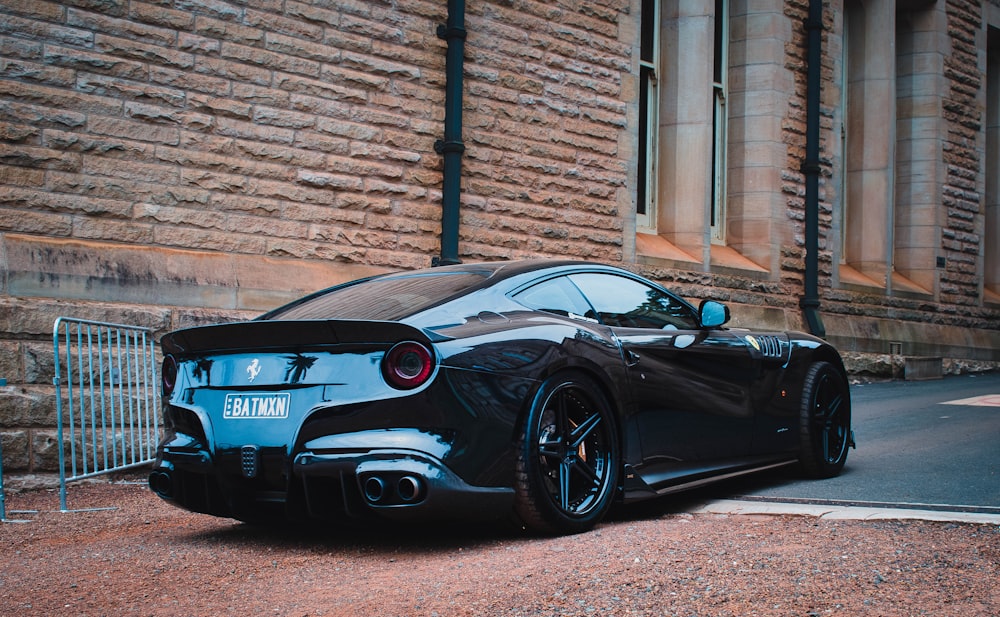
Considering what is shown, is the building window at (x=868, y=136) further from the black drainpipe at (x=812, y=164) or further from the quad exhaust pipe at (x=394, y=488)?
the quad exhaust pipe at (x=394, y=488)

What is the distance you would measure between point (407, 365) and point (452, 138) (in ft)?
22.9

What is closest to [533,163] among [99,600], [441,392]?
[441,392]

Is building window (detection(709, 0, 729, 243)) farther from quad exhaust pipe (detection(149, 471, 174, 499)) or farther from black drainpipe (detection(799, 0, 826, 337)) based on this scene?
quad exhaust pipe (detection(149, 471, 174, 499))

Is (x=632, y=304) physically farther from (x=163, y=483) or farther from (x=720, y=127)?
(x=720, y=127)

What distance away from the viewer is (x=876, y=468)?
6902 millimetres

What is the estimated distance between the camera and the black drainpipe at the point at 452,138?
36.0ft

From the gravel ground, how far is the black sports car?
25 centimetres

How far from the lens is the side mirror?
5941mm

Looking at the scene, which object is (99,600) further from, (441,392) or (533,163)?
(533,163)

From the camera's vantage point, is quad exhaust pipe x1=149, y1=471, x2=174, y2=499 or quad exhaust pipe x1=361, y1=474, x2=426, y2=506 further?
quad exhaust pipe x1=149, y1=471, x2=174, y2=499

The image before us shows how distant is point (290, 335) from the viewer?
450 cm

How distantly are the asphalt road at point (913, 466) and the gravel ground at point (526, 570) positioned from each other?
2.94 feet

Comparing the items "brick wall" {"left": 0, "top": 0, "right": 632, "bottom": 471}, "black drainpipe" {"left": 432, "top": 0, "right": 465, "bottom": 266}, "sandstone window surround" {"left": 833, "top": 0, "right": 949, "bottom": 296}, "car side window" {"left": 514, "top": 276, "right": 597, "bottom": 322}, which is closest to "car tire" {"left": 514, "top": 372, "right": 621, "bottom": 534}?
"car side window" {"left": 514, "top": 276, "right": 597, "bottom": 322}

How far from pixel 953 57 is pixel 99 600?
19081 millimetres
